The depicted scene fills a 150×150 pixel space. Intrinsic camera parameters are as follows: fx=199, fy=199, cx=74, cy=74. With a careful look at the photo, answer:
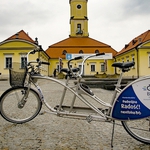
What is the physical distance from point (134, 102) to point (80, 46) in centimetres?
4012

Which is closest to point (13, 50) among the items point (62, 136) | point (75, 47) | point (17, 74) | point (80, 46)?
point (75, 47)

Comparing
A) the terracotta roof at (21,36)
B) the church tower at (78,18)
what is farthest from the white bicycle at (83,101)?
the church tower at (78,18)

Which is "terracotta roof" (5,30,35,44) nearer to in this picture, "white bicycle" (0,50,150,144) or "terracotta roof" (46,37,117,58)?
"terracotta roof" (46,37,117,58)

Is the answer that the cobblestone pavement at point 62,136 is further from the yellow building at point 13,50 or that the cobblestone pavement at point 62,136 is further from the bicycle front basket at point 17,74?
the yellow building at point 13,50

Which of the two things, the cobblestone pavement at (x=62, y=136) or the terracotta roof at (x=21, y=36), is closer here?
the cobblestone pavement at (x=62, y=136)

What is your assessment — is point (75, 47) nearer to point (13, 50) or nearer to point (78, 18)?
point (78, 18)

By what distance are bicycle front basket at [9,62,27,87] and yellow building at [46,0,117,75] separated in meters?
31.4

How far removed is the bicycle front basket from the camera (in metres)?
3.23

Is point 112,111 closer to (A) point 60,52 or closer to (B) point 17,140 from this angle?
(B) point 17,140

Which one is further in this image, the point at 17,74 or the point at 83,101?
the point at 17,74

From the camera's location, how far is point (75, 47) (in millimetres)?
42031

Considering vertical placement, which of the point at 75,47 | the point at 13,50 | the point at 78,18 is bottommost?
the point at 13,50

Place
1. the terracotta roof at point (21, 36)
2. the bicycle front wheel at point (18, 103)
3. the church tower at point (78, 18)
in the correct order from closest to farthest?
→ the bicycle front wheel at point (18, 103)
the terracotta roof at point (21, 36)
the church tower at point (78, 18)

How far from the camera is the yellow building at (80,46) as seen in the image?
Answer: 39812mm
